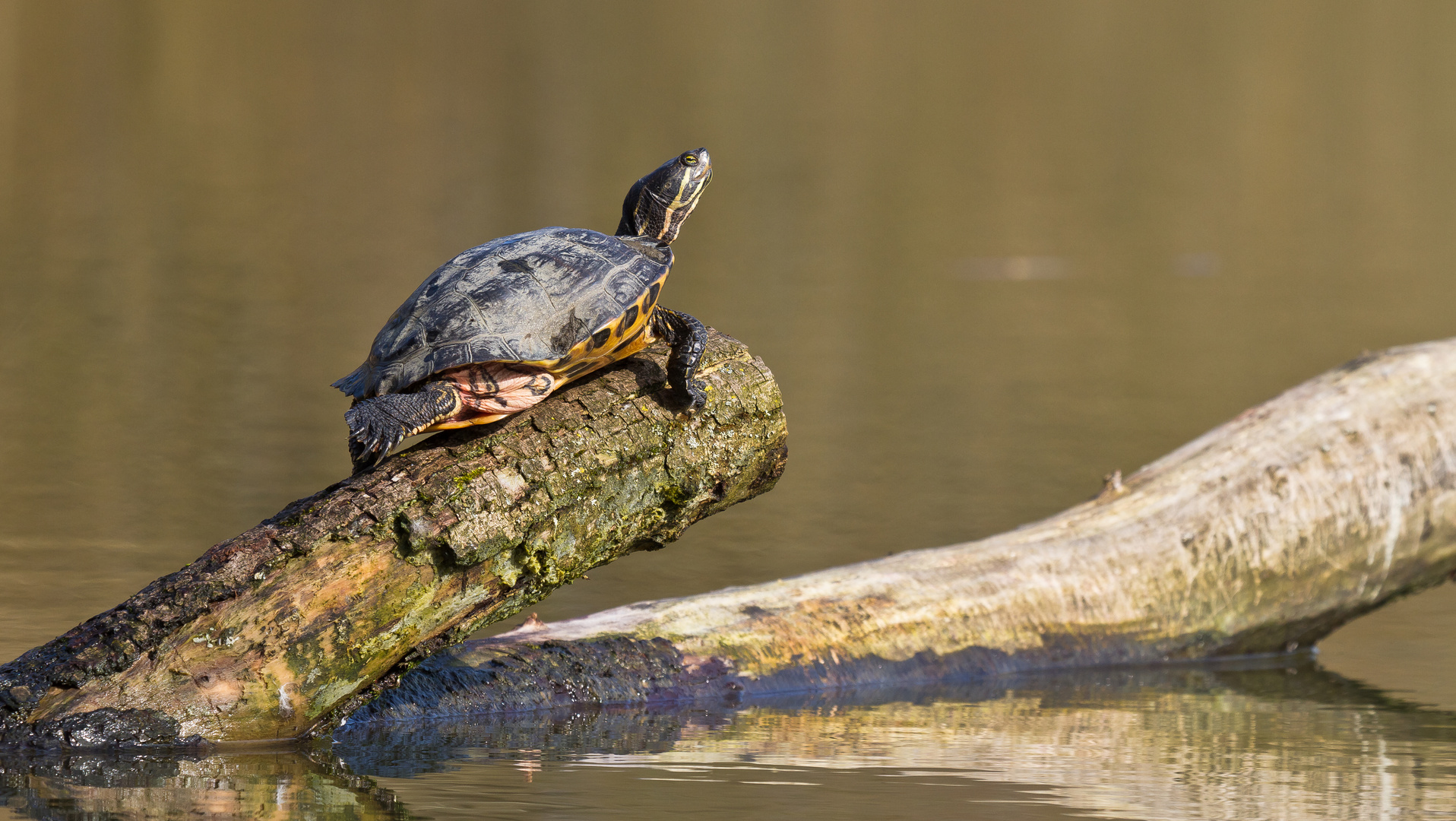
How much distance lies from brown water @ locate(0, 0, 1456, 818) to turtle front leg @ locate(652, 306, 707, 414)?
1.02 m

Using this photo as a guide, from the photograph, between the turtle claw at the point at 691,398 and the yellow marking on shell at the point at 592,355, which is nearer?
the yellow marking on shell at the point at 592,355

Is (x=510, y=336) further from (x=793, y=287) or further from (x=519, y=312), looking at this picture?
(x=793, y=287)

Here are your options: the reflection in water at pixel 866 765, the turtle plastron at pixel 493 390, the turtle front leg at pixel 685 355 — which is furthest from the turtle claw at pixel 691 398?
the reflection in water at pixel 866 765

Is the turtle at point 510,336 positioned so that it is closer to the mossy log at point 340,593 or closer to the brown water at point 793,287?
the mossy log at point 340,593

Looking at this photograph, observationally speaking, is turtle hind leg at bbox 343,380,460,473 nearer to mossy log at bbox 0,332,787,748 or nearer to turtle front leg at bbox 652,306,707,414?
mossy log at bbox 0,332,787,748

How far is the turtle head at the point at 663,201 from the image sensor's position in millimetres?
5512

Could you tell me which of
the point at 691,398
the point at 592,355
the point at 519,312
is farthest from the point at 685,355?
the point at 519,312

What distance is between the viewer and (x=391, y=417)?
4.49m

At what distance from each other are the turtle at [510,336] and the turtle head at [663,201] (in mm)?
292

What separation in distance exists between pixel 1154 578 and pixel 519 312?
2813 millimetres

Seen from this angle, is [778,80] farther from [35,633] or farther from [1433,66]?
[35,633]

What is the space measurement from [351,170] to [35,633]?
19.2 meters

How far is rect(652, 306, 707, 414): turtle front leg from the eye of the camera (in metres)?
4.91

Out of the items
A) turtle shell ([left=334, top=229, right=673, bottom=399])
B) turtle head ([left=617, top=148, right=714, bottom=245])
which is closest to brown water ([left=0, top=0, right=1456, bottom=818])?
turtle shell ([left=334, top=229, right=673, bottom=399])
